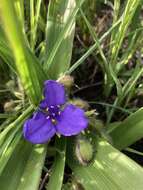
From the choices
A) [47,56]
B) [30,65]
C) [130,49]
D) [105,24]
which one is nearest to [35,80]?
[30,65]

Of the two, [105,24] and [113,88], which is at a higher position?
[105,24]

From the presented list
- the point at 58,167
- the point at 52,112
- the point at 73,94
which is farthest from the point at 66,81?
the point at 73,94

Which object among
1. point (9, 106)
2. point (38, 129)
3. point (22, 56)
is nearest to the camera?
point (22, 56)

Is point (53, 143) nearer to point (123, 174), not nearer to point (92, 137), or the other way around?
point (92, 137)

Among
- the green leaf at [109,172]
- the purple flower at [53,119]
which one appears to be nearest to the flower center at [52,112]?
the purple flower at [53,119]

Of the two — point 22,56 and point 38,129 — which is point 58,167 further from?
point 22,56

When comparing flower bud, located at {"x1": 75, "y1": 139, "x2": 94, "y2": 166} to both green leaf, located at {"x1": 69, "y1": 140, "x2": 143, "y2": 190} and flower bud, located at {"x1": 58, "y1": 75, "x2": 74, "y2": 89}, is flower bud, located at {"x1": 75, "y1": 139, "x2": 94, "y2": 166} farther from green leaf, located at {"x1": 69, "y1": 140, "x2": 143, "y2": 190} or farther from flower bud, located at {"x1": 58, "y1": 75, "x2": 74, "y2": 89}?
flower bud, located at {"x1": 58, "y1": 75, "x2": 74, "y2": 89}

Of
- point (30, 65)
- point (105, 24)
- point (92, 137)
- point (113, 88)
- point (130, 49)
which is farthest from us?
point (105, 24)
